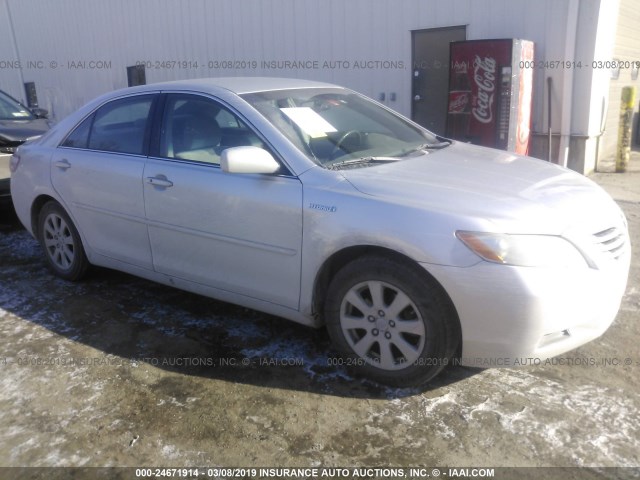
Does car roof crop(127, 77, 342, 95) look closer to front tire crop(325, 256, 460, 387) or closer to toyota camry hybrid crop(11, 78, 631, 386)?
toyota camry hybrid crop(11, 78, 631, 386)

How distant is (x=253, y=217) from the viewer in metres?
3.27

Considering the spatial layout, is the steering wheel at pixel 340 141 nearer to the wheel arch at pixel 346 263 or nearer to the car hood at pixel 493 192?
the car hood at pixel 493 192

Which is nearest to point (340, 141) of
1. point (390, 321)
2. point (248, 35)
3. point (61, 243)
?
point (390, 321)

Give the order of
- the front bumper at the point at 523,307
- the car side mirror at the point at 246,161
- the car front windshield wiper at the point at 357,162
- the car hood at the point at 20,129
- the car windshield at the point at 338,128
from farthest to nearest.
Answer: the car hood at the point at 20,129, the car windshield at the point at 338,128, the car front windshield wiper at the point at 357,162, the car side mirror at the point at 246,161, the front bumper at the point at 523,307

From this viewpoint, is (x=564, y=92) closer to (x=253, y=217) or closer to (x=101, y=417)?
(x=253, y=217)

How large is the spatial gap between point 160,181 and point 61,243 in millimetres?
1473

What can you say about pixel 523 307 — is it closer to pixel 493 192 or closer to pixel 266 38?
pixel 493 192

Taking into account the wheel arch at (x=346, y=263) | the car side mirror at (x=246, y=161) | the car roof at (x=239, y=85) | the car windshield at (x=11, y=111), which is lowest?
the wheel arch at (x=346, y=263)

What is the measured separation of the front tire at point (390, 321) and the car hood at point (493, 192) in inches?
14.0

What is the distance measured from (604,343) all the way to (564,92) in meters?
5.23

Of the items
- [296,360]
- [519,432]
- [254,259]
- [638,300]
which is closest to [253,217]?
[254,259]

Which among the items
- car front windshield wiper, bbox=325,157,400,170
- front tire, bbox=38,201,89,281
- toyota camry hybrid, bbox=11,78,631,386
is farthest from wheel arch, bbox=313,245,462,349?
front tire, bbox=38,201,89,281

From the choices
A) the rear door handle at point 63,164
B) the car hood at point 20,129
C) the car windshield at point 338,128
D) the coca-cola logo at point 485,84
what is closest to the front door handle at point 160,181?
the car windshield at point 338,128

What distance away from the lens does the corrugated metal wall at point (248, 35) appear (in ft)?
26.2
